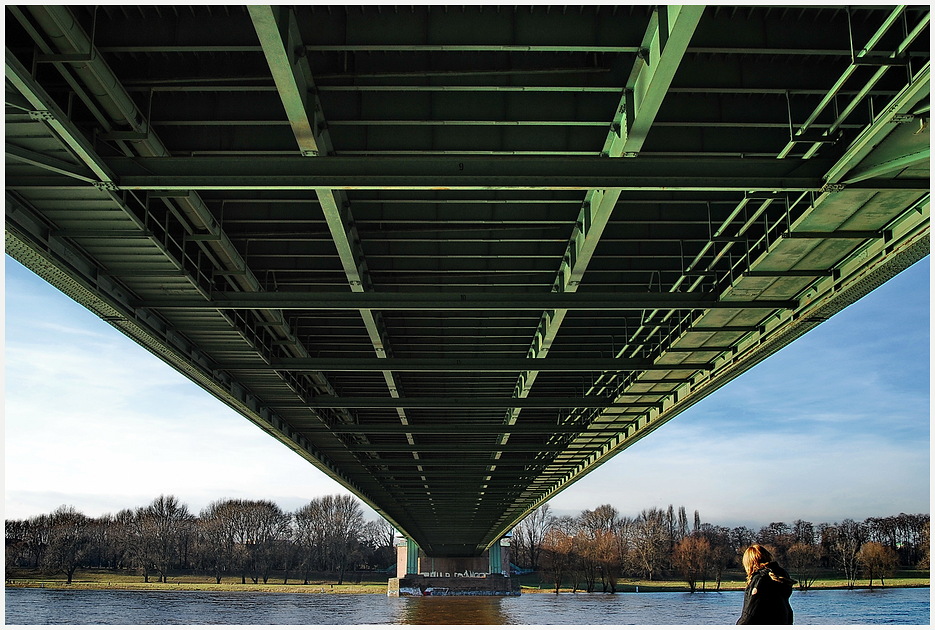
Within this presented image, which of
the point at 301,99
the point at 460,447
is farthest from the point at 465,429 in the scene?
the point at 301,99

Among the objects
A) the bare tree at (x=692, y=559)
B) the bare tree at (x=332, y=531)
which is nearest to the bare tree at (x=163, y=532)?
the bare tree at (x=332, y=531)

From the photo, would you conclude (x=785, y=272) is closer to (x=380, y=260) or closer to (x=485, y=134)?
(x=485, y=134)

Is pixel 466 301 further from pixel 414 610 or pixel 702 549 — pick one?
pixel 702 549

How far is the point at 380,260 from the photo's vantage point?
58.7 feet

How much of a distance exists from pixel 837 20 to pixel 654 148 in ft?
9.86

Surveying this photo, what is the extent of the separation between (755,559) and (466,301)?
494 inches

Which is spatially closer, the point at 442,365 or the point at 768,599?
the point at 768,599

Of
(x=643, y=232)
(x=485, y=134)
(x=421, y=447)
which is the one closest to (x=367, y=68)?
(x=485, y=134)

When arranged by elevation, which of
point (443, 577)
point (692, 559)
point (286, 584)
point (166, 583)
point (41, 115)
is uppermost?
point (41, 115)

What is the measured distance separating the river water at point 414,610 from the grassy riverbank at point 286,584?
9.42 metres

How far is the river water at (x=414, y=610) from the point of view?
75.5 metres

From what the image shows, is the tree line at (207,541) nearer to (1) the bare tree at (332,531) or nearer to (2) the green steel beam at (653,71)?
(1) the bare tree at (332,531)

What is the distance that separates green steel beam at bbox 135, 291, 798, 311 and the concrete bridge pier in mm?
98477

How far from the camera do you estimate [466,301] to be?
18.1 m
